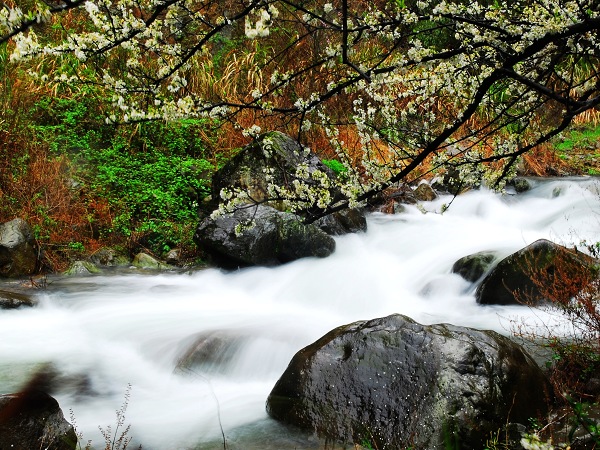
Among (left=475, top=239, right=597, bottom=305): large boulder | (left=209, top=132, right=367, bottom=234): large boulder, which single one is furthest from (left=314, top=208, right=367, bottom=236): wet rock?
(left=475, top=239, right=597, bottom=305): large boulder

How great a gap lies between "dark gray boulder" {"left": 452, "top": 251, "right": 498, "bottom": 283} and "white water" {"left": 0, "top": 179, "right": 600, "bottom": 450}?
4.6 inches

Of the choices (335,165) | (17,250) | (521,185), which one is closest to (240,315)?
(17,250)

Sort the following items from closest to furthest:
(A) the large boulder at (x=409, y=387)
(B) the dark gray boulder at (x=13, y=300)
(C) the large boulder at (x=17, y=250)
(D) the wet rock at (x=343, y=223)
A: (A) the large boulder at (x=409, y=387) < (B) the dark gray boulder at (x=13, y=300) < (C) the large boulder at (x=17, y=250) < (D) the wet rock at (x=343, y=223)

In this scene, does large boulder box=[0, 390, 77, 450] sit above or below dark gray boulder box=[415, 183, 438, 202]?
below

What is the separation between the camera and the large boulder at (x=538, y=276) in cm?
464

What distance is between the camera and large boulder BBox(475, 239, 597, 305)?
15.2 ft

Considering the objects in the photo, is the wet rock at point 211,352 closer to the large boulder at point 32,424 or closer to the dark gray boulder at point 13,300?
the large boulder at point 32,424

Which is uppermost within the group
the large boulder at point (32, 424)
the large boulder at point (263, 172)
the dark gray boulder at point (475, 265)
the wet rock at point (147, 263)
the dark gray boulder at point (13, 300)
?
the large boulder at point (263, 172)

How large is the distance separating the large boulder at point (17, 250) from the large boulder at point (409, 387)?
4.57 metres

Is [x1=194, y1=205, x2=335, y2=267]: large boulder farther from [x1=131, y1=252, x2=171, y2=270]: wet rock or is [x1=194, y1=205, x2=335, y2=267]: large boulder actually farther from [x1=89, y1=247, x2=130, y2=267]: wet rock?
[x1=89, y1=247, x2=130, y2=267]: wet rock

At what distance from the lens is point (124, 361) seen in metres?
4.94

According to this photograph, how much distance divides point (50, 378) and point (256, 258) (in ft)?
11.2

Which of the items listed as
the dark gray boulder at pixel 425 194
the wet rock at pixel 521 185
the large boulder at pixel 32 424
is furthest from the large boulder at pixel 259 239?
the wet rock at pixel 521 185

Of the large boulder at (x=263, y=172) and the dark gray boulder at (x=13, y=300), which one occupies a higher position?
the large boulder at (x=263, y=172)
